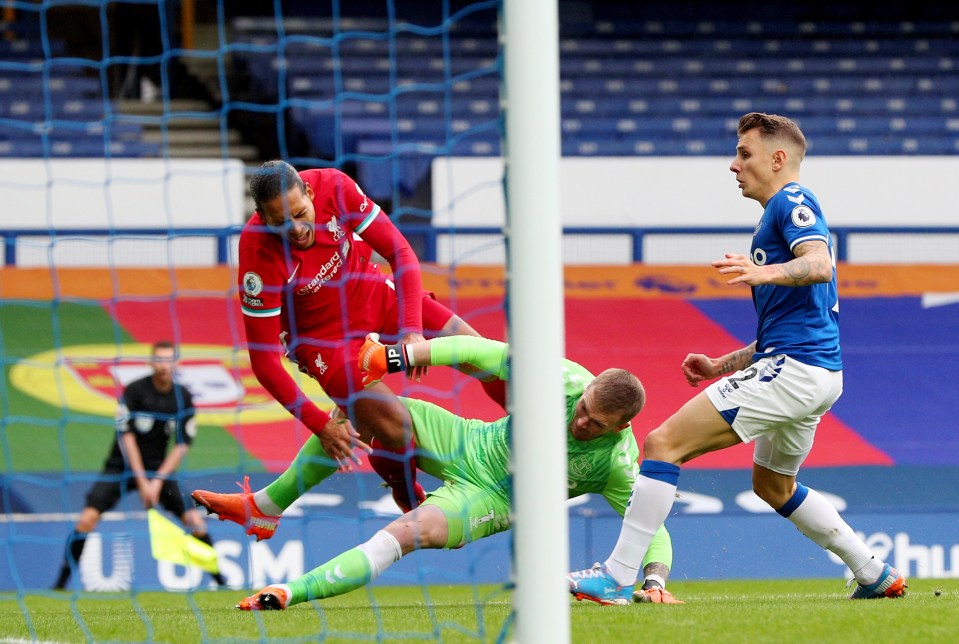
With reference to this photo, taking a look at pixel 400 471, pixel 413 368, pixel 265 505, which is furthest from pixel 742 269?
pixel 265 505

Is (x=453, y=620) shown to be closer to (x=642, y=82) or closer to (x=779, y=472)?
(x=779, y=472)

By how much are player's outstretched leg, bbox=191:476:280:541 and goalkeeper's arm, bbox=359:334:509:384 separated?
2.75 feet

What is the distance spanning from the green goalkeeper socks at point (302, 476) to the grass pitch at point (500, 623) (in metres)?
0.54

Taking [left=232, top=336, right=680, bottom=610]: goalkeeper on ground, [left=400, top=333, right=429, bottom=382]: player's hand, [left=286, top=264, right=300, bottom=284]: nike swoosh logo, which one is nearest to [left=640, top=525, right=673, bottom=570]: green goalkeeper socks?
[left=232, top=336, right=680, bottom=610]: goalkeeper on ground

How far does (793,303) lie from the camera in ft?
15.3

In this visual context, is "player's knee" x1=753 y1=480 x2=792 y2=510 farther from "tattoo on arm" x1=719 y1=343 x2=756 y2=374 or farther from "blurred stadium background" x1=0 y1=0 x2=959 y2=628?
"blurred stadium background" x1=0 y1=0 x2=959 y2=628

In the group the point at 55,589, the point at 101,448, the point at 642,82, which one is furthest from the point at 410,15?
the point at 55,589

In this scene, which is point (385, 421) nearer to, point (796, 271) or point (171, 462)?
point (796, 271)

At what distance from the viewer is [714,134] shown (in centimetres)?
1442

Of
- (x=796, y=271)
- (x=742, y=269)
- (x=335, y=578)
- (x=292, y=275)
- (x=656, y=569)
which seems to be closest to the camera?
(x=742, y=269)

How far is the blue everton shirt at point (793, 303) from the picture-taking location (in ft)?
15.0

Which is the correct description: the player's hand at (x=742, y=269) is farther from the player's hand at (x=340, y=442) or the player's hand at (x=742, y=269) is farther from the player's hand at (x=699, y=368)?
the player's hand at (x=340, y=442)

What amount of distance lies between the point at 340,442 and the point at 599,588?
1.19 meters

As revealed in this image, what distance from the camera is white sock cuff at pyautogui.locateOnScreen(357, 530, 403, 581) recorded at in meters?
4.52
